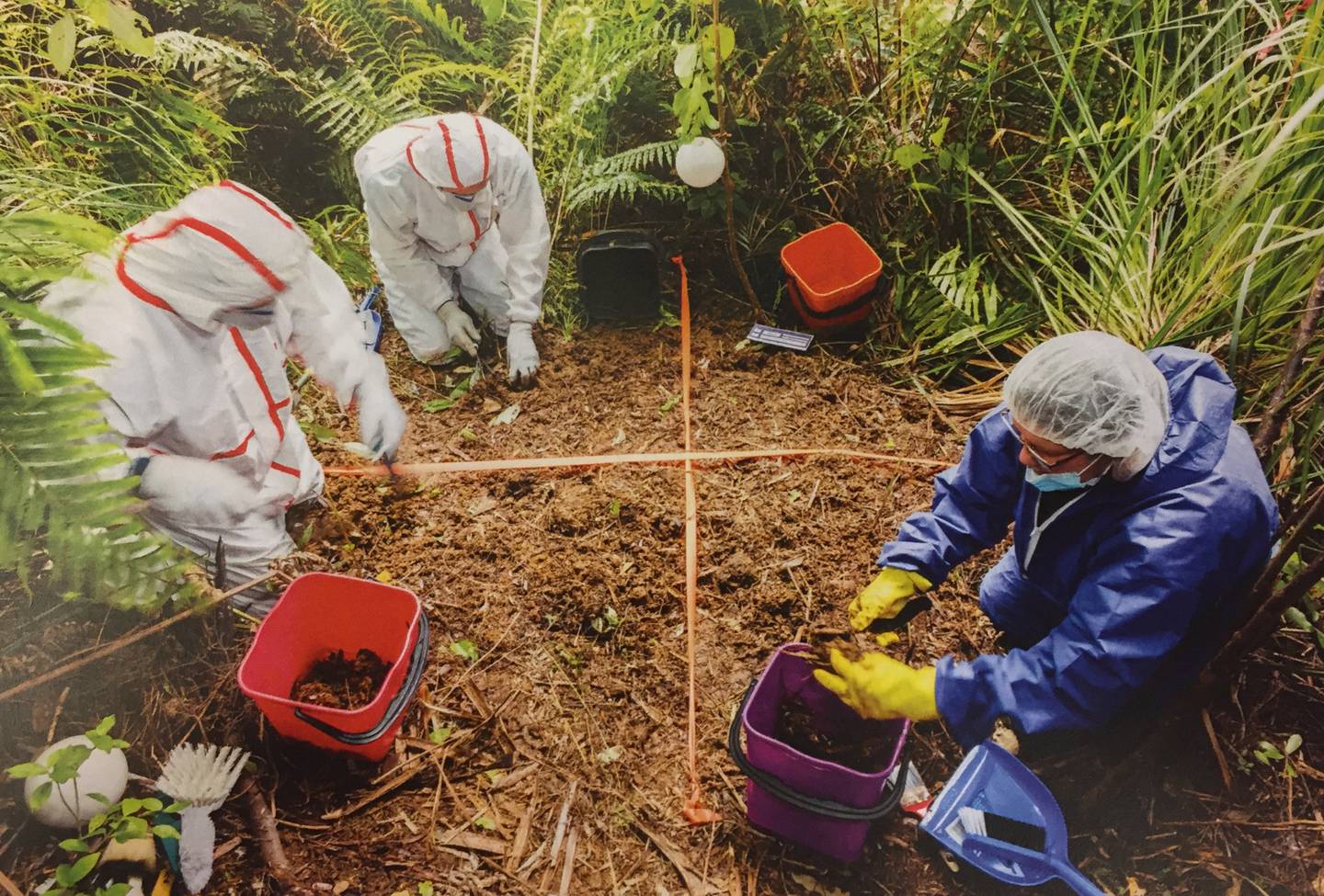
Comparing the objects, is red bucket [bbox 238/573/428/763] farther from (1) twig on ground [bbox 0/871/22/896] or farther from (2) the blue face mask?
(2) the blue face mask

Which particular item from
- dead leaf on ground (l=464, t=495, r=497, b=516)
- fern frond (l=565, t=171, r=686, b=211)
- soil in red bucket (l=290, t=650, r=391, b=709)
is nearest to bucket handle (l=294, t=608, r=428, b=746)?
soil in red bucket (l=290, t=650, r=391, b=709)

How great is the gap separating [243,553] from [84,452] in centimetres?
75

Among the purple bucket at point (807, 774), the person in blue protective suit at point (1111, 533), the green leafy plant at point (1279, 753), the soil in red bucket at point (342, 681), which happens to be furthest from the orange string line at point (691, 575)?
the green leafy plant at point (1279, 753)

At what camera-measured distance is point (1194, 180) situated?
7.31ft

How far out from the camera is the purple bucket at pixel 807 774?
4.71 feet

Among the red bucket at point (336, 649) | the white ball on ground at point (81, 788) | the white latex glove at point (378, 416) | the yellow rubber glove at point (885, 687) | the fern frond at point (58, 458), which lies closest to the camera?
the fern frond at point (58, 458)

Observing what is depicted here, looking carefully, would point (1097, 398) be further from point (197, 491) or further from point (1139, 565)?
point (197, 491)

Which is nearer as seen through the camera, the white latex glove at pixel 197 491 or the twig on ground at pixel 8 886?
the twig on ground at pixel 8 886

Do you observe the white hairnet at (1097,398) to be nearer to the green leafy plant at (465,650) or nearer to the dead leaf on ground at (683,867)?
the dead leaf on ground at (683,867)

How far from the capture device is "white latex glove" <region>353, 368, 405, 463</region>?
7.11ft

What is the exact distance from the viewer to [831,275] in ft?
9.84

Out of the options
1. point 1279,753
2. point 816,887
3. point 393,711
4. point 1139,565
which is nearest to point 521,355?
point 393,711

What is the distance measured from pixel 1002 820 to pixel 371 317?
2.75 m

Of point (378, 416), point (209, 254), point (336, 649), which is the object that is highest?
point (209, 254)
